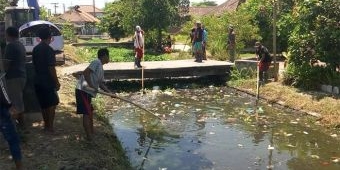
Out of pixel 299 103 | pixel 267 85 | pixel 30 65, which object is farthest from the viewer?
pixel 267 85

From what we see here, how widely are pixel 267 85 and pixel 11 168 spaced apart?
10.3m

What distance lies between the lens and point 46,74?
285 inches

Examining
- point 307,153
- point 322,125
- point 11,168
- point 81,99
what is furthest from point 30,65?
point 322,125

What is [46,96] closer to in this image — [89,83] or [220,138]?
[89,83]

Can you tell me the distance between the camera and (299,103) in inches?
487

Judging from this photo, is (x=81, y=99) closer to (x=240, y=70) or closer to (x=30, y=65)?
(x=30, y=65)

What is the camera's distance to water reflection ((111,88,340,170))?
317 inches

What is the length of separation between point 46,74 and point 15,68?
0.48 m

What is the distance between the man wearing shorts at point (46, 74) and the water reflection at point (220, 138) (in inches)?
69.8

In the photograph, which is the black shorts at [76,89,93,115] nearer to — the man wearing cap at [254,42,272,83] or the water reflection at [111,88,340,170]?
the water reflection at [111,88,340,170]

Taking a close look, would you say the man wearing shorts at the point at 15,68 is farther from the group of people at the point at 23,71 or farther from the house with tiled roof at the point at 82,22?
the house with tiled roof at the point at 82,22

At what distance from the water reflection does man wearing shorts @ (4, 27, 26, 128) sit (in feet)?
7.39

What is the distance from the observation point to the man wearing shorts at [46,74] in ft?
23.4

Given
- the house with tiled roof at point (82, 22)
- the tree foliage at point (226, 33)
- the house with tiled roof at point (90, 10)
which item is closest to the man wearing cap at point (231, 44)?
the tree foliage at point (226, 33)
